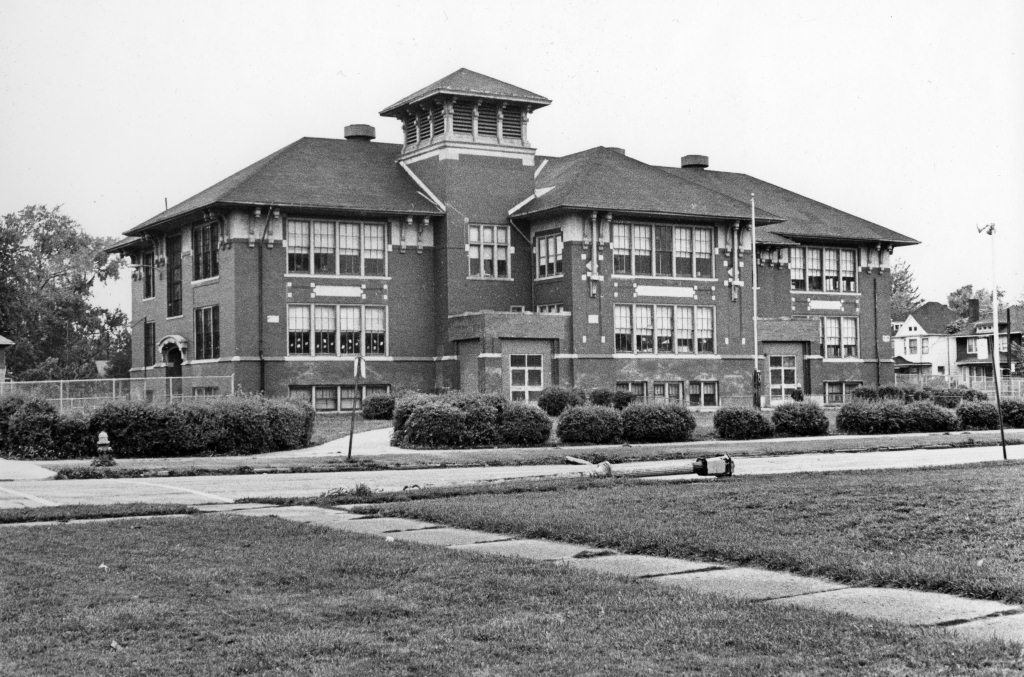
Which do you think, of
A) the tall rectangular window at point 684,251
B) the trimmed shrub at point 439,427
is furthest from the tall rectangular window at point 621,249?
the trimmed shrub at point 439,427

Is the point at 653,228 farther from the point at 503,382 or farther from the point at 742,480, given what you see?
the point at 742,480

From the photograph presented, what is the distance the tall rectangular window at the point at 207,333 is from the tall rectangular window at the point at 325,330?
4182 mm

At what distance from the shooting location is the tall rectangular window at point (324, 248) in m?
55.1

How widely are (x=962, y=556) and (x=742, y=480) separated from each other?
1002 centimetres

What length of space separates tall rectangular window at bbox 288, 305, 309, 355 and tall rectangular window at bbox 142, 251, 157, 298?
34.8ft

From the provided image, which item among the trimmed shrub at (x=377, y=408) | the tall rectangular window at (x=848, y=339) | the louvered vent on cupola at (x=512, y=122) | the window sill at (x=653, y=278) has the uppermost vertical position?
the louvered vent on cupola at (x=512, y=122)

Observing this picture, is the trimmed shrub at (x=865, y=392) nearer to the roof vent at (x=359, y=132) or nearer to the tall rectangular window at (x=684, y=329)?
the tall rectangular window at (x=684, y=329)

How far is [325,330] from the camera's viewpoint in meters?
55.1

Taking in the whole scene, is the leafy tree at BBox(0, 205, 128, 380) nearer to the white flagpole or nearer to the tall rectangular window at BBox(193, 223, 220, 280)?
the tall rectangular window at BBox(193, 223, 220, 280)

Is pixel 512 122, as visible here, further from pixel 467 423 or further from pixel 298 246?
pixel 467 423

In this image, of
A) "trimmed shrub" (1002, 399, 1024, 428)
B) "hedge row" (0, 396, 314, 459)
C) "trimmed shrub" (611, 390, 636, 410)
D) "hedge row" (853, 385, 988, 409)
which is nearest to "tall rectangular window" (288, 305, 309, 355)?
"trimmed shrub" (611, 390, 636, 410)

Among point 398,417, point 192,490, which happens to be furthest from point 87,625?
point 398,417

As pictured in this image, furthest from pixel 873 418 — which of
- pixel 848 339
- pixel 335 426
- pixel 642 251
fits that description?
pixel 848 339

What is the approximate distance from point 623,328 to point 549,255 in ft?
15.3
